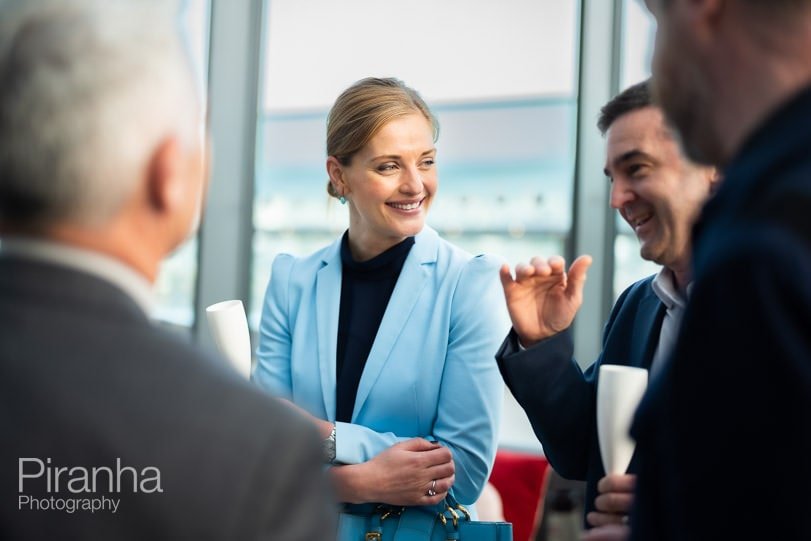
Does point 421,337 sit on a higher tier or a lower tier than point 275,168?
lower

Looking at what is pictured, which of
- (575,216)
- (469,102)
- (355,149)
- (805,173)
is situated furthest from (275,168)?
(805,173)

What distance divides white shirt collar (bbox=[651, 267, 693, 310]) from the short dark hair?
36cm

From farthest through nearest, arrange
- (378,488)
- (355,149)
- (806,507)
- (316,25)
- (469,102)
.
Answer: (316,25)
(469,102)
(355,149)
(378,488)
(806,507)

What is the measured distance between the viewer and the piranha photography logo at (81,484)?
82 cm

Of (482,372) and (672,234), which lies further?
(482,372)

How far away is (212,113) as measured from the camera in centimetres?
554

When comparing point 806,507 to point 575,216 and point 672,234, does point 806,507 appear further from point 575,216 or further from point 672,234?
point 575,216

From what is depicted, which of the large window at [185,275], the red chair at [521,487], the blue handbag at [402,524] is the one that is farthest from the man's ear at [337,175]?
the large window at [185,275]

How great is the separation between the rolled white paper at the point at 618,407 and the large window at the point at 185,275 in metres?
4.41

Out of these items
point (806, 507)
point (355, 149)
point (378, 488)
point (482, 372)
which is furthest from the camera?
point (355, 149)

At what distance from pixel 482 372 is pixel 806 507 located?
149 cm

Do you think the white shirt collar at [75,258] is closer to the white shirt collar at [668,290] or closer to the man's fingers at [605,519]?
the man's fingers at [605,519]

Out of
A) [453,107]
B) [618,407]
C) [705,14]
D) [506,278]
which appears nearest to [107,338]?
[705,14]

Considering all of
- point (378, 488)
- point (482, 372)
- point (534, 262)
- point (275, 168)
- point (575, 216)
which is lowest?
point (378, 488)
